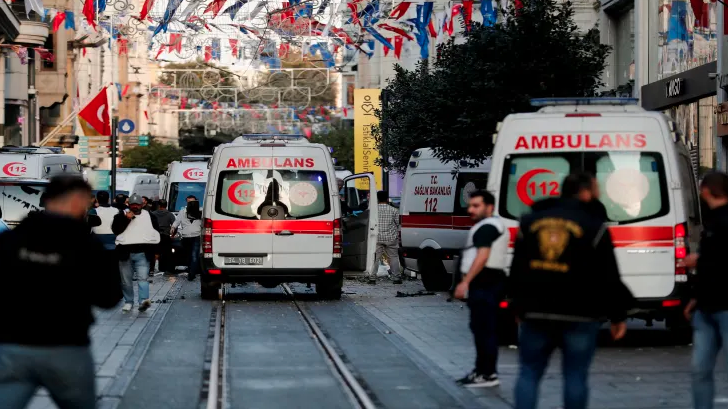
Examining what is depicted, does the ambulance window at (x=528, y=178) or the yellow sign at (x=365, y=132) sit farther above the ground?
the yellow sign at (x=365, y=132)

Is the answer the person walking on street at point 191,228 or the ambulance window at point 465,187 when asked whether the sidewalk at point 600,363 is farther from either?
the person walking on street at point 191,228

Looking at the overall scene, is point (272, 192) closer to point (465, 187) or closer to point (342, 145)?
point (465, 187)

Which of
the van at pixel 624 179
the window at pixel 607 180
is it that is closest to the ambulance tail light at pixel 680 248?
the van at pixel 624 179

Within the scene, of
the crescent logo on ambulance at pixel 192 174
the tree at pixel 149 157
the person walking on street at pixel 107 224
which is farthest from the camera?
the tree at pixel 149 157

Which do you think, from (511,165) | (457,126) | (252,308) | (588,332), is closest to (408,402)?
(588,332)

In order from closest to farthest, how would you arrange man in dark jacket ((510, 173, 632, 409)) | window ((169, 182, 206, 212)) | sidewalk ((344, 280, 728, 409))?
man in dark jacket ((510, 173, 632, 409))
sidewalk ((344, 280, 728, 409))
window ((169, 182, 206, 212))

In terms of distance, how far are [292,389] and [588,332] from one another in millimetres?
4002

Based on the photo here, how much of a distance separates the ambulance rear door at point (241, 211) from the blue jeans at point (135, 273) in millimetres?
2147

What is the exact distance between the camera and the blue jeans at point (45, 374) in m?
6.14

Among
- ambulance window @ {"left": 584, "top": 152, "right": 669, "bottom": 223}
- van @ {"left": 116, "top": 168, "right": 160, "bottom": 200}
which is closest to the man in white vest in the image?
ambulance window @ {"left": 584, "top": 152, "right": 669, "bottom": 223}

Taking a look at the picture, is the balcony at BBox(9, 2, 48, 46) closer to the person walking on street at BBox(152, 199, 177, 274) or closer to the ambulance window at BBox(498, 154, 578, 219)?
the person walking on street at BBox(152, 199, 177, 274)

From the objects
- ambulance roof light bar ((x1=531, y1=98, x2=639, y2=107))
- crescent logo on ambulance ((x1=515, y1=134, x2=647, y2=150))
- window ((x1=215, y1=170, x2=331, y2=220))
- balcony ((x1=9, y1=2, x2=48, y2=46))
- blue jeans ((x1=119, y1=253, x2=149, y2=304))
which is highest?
balcony ((x1=9, y1=2, x2=48, y2=46))

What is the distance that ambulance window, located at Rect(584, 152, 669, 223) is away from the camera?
1416 centimetres

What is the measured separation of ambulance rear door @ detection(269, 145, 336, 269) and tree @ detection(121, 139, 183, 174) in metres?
71.2
